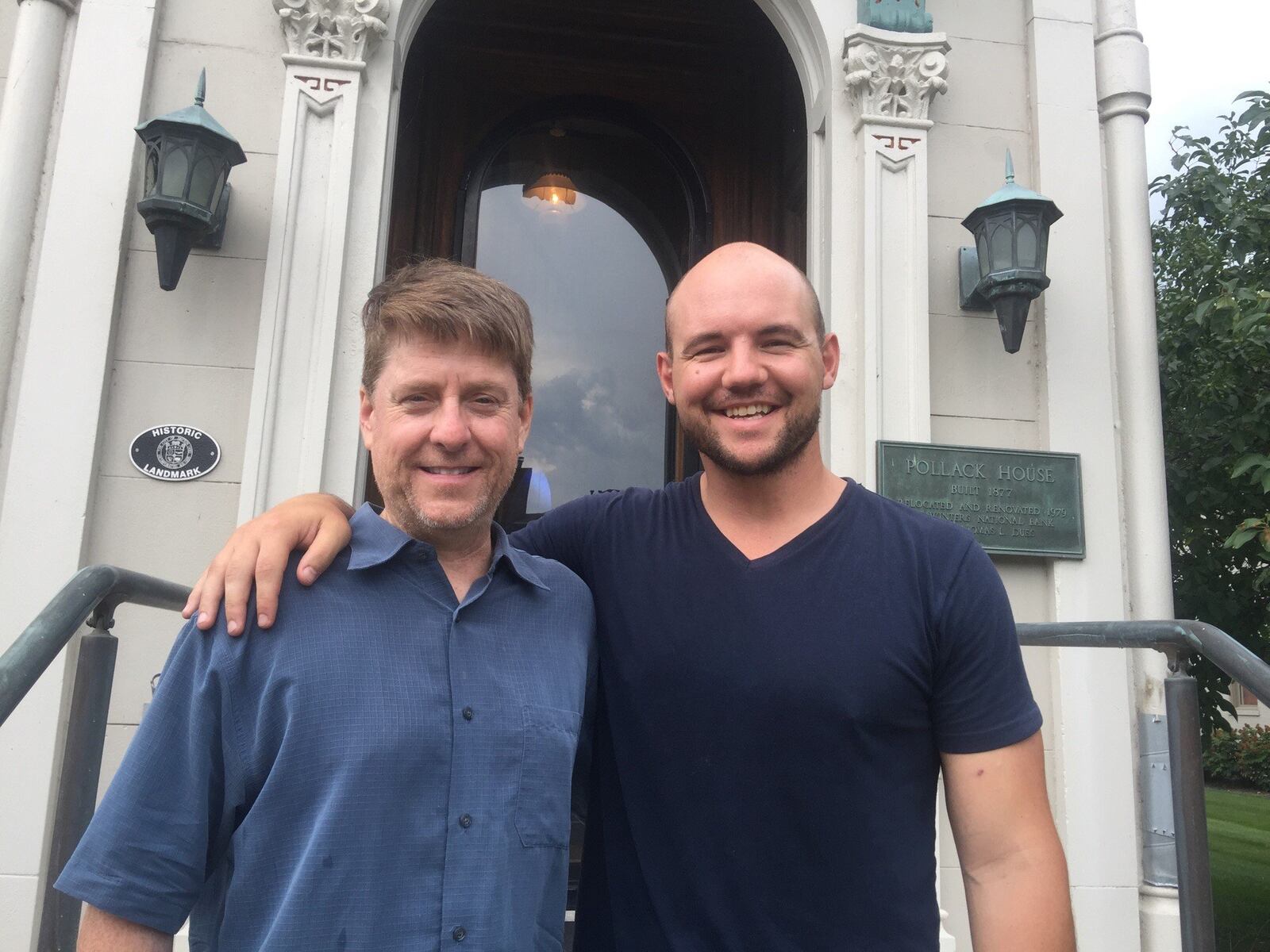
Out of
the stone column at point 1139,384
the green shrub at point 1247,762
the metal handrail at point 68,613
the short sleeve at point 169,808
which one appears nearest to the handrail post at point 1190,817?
the stone column at point 1139,384

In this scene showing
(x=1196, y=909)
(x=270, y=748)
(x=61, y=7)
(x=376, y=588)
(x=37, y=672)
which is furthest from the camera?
(x=61, y=7)

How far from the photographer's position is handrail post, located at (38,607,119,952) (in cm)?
203

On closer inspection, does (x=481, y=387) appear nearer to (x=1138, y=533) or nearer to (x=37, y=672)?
(x=37, y=672)

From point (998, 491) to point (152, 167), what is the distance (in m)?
3.46

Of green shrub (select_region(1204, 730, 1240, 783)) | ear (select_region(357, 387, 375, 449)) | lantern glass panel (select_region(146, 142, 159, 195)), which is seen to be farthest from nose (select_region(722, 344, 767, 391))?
green shrub (select_region(1204, 730, 1240, 783))

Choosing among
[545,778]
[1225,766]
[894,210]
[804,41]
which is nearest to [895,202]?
[894,210]

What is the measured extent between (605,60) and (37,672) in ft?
16.8

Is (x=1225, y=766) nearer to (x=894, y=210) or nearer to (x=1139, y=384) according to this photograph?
(x=1139, y=384)

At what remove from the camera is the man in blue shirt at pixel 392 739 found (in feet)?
4.07

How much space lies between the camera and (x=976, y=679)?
1.53 meters

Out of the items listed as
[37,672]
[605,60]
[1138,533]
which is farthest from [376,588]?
[605,60]

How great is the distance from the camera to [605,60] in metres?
5.94

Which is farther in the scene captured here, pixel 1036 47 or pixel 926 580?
pixel 1036 47

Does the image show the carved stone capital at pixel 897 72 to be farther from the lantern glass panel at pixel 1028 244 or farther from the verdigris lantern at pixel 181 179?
the verdigris lantern at pixel 181 179
